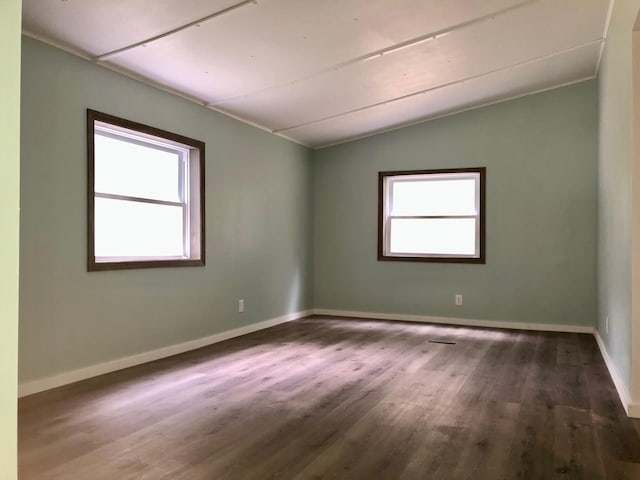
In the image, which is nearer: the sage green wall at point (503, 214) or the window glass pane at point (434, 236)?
the sage green wall at point (503, 214)

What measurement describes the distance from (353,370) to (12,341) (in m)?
2.73

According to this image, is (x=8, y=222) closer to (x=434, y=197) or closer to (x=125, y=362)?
(x=125, y=362)

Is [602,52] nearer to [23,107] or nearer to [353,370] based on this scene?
[353,370]

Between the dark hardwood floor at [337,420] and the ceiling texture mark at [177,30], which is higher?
the ceiling texture mark at [177,30]

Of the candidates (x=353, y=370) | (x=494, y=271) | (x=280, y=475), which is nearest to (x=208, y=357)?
(x=353, y=370)

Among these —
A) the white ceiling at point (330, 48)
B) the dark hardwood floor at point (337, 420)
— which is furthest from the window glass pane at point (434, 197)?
the dark hardwood floor at point (337, 420)

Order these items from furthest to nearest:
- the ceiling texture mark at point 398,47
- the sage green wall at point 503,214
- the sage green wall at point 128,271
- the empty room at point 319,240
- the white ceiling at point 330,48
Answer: the sage green wall at point 503,214
the ceiling texture mark at point 398,47
the sage green wall at point 128,271
the white ceiling at point 330,48
the empty room at point 319,240

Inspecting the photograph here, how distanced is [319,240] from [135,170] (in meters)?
3.12

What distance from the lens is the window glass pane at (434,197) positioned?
612 cm

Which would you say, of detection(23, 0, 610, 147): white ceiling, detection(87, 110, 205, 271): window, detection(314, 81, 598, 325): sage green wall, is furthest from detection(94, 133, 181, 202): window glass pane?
detection(314, 81, 598, 325): sage green wall

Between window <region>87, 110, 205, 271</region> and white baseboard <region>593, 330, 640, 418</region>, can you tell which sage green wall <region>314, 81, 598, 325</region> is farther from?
window <region>87, 110, 205, 271</region>

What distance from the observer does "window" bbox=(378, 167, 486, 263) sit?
6.05 m

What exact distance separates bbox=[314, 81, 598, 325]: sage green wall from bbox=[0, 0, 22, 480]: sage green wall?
5235mm

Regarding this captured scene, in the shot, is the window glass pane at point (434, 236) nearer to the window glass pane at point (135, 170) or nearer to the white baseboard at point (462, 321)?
the white baseboard at point (462, 321)
